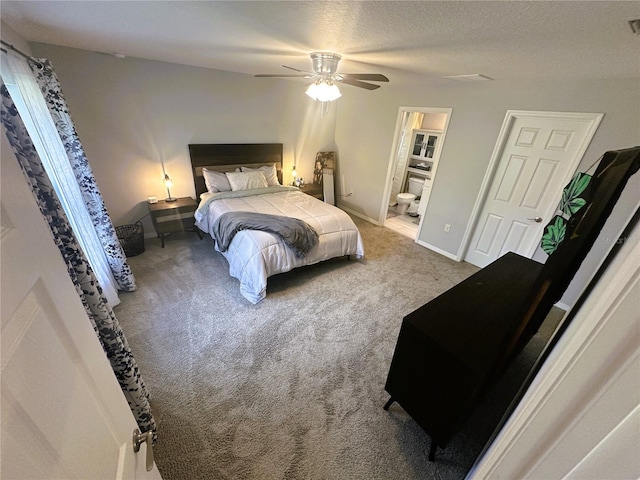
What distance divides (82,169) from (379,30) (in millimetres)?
2502

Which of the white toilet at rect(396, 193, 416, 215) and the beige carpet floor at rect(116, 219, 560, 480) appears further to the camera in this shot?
the white toilet at rect(396, 193, 416, 215)

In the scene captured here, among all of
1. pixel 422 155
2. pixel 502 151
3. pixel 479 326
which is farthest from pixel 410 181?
pixel 479 326

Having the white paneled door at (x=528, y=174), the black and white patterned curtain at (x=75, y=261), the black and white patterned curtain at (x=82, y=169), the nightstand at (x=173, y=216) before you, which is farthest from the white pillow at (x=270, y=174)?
Result: the black and white patterned curtain at (x=75, y=261)

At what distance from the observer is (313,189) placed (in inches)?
183

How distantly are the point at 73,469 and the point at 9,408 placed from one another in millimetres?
243

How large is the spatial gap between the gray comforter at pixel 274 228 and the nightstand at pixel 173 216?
924 millimetres

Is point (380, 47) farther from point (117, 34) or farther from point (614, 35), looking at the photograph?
point (117, 34)

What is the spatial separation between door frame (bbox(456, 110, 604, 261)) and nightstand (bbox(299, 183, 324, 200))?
247 centimetres

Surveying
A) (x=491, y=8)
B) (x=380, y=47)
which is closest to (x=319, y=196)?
(x=380, y=47)

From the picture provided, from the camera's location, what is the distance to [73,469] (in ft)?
1.63

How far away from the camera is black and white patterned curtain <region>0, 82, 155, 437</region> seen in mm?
958

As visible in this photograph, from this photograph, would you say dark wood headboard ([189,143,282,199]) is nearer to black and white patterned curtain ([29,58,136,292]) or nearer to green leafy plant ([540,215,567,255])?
black and white patterned curtain ([29,58,136,292])

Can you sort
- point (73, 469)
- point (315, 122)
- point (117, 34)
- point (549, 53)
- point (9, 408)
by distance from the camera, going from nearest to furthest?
point (9, 408)
point (73, 469)
point (549, 53)
point (117, 34)
point (315, 122)

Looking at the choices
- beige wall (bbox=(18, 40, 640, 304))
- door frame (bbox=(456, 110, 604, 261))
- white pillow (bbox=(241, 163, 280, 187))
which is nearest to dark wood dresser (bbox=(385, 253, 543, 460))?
door frame (bbox=(456, 110, 604, 261))
